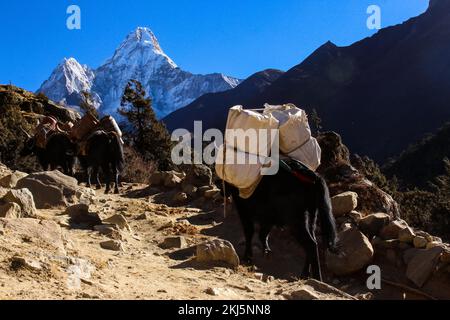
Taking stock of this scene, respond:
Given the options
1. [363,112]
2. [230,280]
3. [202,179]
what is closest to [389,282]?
[230,280]

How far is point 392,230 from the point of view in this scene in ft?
21.7

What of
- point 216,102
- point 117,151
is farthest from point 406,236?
point 216,102

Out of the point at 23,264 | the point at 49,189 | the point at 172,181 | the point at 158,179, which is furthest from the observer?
the point at 158,179

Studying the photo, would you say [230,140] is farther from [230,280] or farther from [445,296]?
[445,296]

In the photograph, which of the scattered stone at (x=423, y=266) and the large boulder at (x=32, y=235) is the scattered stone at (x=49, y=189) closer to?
the large boulder at (x=32, y=235)

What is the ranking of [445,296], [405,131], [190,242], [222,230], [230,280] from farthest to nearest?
1. [405,131]
2. [222,230]
3. [190,242]
4. [445,296]
5. [230,280]

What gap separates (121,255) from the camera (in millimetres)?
5258

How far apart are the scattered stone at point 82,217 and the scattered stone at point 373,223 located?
3.87 meters

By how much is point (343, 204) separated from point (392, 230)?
871 millimetres

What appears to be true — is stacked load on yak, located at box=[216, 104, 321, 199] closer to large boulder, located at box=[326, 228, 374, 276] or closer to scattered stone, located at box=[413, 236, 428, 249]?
large boulder, located at box=[326, 228, 374, 276]

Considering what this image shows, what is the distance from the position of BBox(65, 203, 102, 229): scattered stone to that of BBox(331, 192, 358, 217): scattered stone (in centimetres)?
357

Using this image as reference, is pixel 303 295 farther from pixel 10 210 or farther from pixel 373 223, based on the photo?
pixel 10 210

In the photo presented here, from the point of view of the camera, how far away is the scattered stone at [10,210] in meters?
5.28

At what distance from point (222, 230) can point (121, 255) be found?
2.80 m
